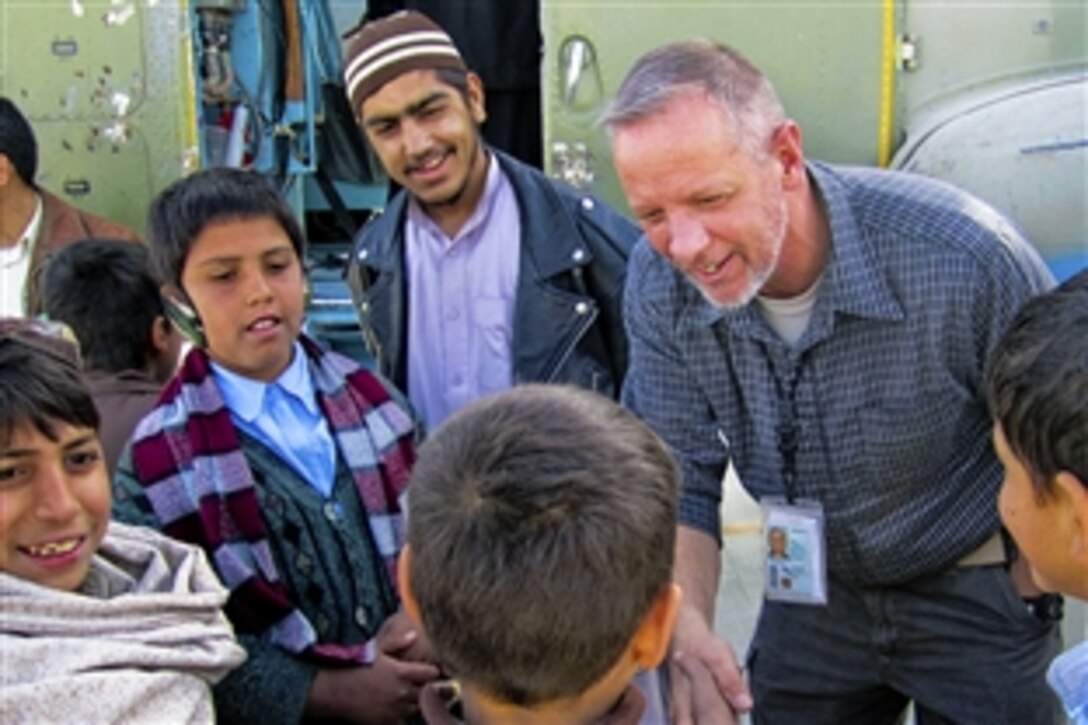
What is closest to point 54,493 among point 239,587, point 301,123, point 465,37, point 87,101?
point 239,587

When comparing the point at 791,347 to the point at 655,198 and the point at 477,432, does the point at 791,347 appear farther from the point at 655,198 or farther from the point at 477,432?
the point at 477,432

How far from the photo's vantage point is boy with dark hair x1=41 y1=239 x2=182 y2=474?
97.0 inches

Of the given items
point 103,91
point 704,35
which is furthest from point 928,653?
point 103,91

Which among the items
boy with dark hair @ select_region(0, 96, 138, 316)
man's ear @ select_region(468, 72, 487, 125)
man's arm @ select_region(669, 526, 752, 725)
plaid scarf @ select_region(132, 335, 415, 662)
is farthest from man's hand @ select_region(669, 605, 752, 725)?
boy with dark hair @ select_region(0, 96, 138, 316)

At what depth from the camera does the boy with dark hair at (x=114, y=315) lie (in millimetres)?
2465

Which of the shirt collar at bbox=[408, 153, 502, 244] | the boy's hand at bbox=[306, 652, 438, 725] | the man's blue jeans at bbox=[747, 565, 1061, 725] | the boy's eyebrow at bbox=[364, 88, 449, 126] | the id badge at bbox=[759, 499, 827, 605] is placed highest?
the boy's eyebrow at bbox=[364, 88, 449, 126]

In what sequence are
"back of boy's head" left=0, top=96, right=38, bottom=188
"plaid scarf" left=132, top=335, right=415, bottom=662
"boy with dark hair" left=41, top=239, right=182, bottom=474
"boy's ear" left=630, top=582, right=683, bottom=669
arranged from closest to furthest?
"boy's ear" left=630, top=582, right=683, bottom=669
"plaid scarf" left=132, top=335, right=415, bottom=662
"boy with dark hair" left=41, top=239, right=182, bottom=474
"back of boy's head" left=0, top=96, right=38, bottom=188

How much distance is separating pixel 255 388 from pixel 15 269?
2.51 meters

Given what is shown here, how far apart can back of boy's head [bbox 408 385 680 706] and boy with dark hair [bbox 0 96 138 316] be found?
10.4 ft

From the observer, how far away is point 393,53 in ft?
8.27

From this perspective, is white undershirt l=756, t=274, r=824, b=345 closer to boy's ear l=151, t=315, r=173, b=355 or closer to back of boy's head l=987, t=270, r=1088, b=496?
back of boy's head l=987, t=270, r=1088, b=496

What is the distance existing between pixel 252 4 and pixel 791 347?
4203 millimetres

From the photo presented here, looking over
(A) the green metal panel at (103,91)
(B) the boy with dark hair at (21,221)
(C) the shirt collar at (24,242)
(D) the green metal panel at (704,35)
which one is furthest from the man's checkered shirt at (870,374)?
(A) the green metal panel at (103,91)

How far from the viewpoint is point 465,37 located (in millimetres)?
5266
